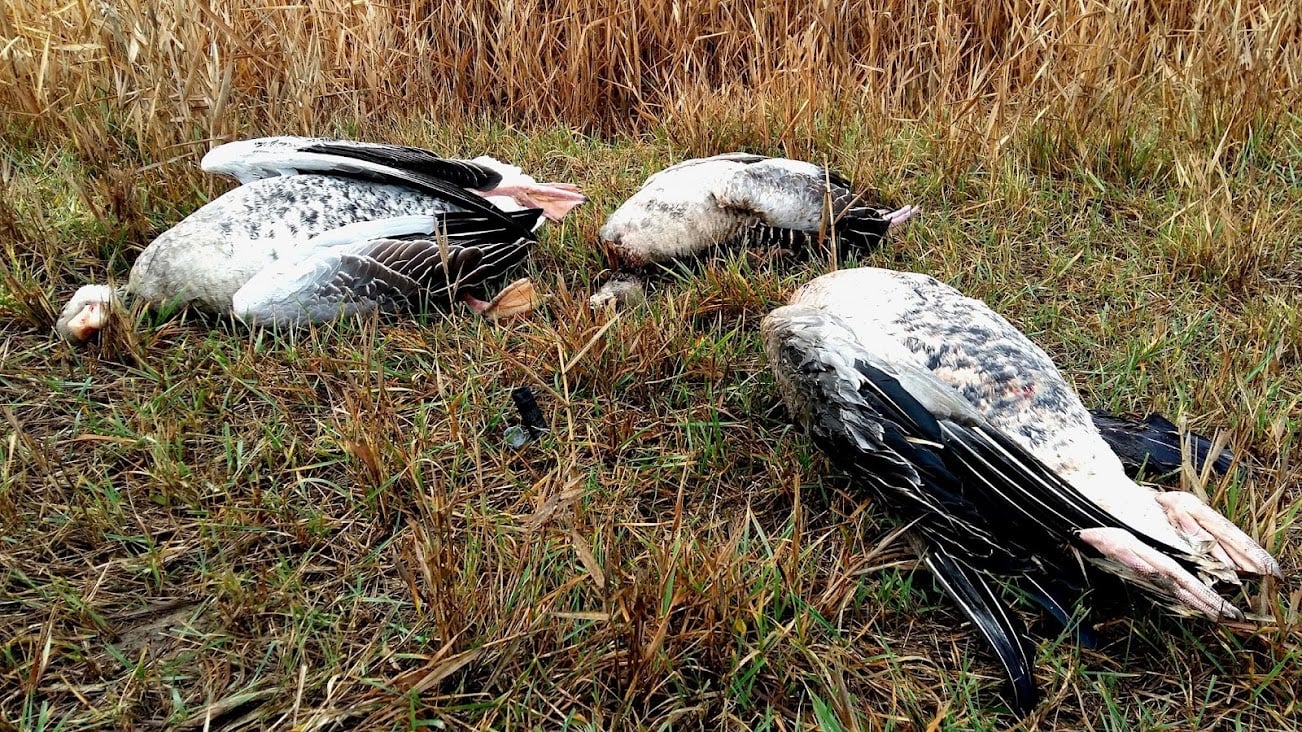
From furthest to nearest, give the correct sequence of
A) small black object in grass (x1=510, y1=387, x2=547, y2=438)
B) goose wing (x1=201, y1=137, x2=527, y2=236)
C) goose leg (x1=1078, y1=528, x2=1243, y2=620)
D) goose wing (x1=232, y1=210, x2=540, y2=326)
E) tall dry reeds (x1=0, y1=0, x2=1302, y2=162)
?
1. tall dry reeds (x1=0, y1=0, x2=1302, y2=162)
2. goose wing (x1=201, y1=137, x2=527, y2=236)
3. goose wing (x1=232, y1=210, x2=540, y2=326)
4. small black object in grass (x1=510, y1=387, x2=547, y2=438)
5. goose leg (x1=1078, y1=528, x2=1243, y2=620)

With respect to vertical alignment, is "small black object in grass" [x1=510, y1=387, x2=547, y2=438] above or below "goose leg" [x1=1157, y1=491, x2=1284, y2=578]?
below

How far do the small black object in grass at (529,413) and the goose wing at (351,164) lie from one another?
3.17 ft

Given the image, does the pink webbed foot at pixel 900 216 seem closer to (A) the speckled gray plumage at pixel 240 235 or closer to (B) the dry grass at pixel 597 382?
(B) the dry grass at pixel 597 382

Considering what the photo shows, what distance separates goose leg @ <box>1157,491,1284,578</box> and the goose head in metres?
2.91

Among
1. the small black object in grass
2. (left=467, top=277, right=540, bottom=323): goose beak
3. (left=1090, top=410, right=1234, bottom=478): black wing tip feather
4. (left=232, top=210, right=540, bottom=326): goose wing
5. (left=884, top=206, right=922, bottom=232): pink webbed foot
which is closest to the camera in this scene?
(left=1090, top=410, right=1234, bottom=478): black wing tip feather

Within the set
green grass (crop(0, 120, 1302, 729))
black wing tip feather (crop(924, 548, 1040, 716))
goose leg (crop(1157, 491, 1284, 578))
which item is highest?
goose leg (crop(1157, 491, 1284, 578))

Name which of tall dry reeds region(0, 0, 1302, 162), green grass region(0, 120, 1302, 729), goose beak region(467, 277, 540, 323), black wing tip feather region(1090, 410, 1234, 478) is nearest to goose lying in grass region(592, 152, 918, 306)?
green grass region(0, 120, 1302, 729)

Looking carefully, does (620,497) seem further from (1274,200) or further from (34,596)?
(1274,200)

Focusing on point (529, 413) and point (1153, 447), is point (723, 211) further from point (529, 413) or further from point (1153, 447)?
point (1153, 447)

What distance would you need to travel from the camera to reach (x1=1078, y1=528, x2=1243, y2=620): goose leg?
5.62 feet

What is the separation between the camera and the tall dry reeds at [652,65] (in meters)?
3.59

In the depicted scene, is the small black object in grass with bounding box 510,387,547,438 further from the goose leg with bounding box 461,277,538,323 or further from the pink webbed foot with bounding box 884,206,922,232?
the pink webbed foot with bounding box 884,206,922,232

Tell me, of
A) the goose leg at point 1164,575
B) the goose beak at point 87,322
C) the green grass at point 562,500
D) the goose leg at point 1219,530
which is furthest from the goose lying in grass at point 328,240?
the goose leg at point 1219,530

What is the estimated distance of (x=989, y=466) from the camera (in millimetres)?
1897
